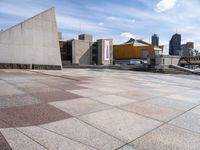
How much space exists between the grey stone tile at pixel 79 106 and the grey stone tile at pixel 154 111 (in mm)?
876

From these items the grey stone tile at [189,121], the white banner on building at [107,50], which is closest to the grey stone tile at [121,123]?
the grey stone tile at [189,121]

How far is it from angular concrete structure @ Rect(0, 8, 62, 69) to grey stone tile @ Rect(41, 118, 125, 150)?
1413 cm

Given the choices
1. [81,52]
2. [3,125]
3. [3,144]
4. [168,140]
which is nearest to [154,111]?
[168,140]

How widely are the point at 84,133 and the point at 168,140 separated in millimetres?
1690

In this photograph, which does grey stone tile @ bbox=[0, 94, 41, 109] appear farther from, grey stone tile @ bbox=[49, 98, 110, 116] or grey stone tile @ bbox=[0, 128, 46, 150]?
grey stone tile @ bbox=[0, 128, 46, 150]

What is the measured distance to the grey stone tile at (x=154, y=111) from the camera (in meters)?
5.39

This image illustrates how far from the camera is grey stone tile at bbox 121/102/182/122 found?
5.39 m

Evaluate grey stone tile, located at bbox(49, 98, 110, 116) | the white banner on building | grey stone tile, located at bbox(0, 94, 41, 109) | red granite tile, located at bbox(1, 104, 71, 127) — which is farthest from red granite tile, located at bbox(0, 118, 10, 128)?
the white banner on building

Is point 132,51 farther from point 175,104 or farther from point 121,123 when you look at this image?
point 121,123

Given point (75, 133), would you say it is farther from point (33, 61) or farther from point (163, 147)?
point (33, 61)

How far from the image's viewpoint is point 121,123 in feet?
15.1

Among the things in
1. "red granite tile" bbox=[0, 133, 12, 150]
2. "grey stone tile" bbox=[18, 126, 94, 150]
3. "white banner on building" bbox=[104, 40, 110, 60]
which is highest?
"white banner on building" bbox=[104, 40, 110, 60]

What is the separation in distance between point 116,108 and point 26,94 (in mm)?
3178

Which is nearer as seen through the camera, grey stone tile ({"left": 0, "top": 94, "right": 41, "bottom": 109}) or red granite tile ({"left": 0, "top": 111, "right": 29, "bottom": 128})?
red granite tile ({"left": 0, "top": 111, "right": 29, "bottom": 128})
